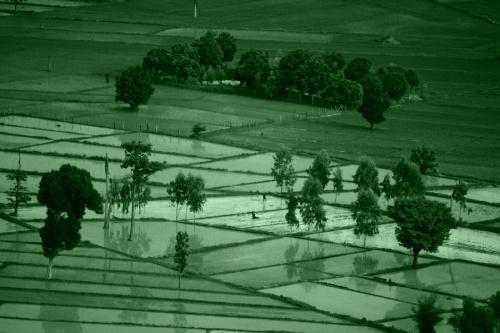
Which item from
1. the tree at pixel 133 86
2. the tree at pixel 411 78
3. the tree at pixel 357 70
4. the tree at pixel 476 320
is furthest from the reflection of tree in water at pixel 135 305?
the tree at pixel 411 78

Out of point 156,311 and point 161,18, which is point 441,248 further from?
point 161,18

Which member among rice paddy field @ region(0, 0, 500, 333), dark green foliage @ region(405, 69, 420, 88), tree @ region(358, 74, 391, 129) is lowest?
rice paddy field @ region(0, 0, 500, 333)

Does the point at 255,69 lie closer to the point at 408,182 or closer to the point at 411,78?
the point at 411,78

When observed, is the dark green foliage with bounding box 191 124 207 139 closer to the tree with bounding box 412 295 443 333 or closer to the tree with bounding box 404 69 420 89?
the tree with bounding box 404 69 420 89

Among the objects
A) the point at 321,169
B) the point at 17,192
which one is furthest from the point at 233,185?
the point at 17,192

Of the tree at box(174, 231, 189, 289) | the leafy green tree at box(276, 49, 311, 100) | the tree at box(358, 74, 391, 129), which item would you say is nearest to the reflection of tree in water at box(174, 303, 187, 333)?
the tree at box(174, 231, 189, 289)

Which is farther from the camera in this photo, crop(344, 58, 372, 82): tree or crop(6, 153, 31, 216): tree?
crop(344, 58, 372, 82): tree
